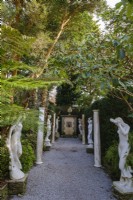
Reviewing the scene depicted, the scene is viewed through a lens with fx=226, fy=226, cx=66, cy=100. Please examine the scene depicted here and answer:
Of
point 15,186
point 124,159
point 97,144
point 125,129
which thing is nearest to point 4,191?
point 15,186

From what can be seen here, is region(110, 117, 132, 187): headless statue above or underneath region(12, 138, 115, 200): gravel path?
above

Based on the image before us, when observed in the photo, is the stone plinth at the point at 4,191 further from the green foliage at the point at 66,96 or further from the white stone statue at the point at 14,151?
the green foliage at the point at 66,96

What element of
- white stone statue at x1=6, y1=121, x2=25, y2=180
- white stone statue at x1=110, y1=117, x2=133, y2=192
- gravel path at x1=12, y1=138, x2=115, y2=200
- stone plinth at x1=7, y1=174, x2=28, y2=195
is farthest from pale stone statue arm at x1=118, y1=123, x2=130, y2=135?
stone plinth at x1=7, y1=174, x2=28, y2=195

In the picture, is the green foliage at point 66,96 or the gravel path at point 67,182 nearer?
the gravel path at point 67,182

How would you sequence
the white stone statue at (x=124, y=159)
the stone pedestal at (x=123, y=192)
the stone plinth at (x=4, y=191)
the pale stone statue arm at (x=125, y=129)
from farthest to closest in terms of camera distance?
the pale stone statue arm at (x=125, y=129) → the white stone statue at (x=124, y=159) → the stone pedestal at (x=123, y=192) → the stone plinth at (x=4, y=191)

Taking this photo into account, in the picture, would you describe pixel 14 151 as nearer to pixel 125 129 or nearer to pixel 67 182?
pixel 67 182

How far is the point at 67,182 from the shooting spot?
629 cm

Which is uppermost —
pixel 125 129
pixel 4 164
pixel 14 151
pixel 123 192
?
pixel 125 129

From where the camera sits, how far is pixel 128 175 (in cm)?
493

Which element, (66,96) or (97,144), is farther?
(66,96)

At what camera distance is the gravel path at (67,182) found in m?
5.22

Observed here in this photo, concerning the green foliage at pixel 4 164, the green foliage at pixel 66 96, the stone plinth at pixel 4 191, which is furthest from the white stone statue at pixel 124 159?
the green foliage at pixel 66 96

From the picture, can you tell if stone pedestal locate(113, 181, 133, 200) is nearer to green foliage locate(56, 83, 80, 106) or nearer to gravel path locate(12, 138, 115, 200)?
gravel path locate(12, 138, 115, 200)

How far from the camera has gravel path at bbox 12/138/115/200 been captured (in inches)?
205
